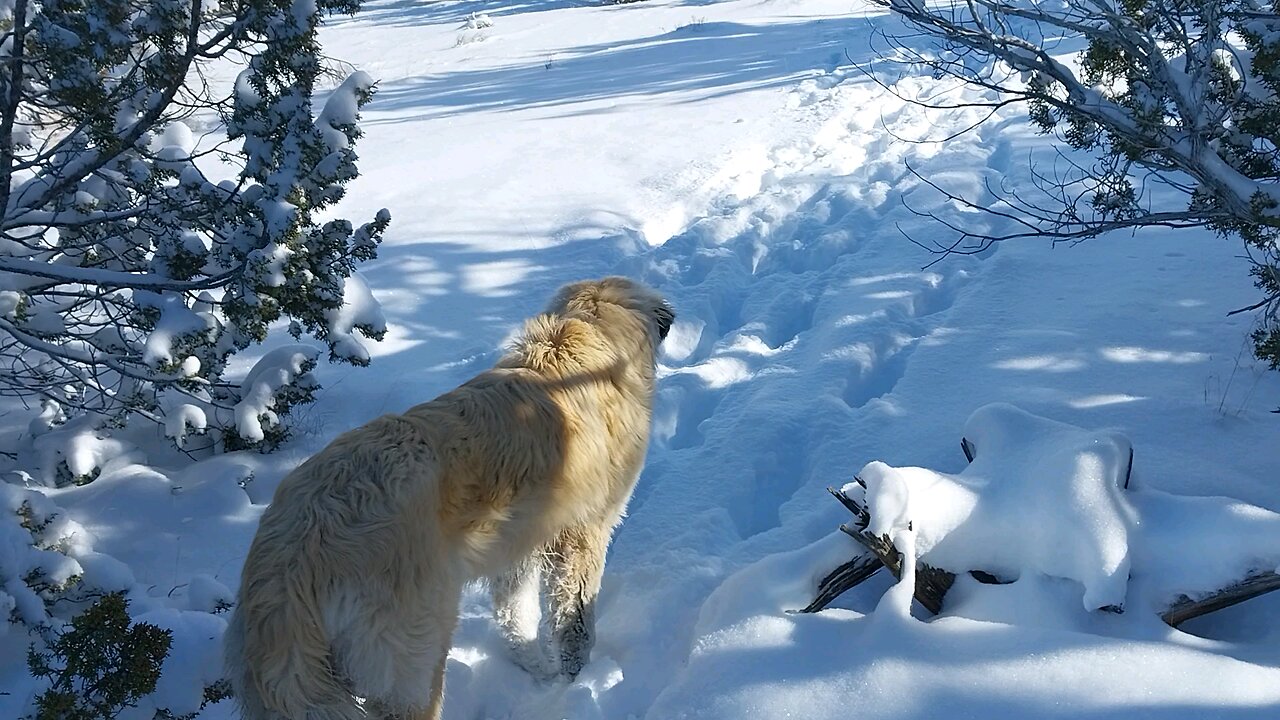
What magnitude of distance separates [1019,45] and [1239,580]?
2131mm

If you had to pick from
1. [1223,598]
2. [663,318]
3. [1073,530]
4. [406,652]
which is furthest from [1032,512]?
[406,652]

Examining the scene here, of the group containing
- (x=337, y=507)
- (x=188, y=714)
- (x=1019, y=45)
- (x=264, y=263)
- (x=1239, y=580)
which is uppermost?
(x=1019, y=45)

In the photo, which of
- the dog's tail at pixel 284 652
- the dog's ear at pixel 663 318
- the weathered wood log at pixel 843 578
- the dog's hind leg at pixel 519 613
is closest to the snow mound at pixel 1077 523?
the weathered wood log at pixel 843 578

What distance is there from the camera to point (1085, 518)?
9.61 feet

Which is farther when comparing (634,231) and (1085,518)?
(634,231)

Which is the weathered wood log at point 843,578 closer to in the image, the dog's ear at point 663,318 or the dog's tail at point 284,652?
the dog's ear at point 663,318

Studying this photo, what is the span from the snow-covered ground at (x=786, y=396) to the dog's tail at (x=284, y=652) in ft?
2.06

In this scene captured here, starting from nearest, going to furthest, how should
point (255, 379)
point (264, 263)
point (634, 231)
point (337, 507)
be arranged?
point (337, 507) < point (264, 263) < point (255, 379) < point (634, 231)

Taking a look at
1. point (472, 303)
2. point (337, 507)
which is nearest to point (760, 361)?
point (472, 303)

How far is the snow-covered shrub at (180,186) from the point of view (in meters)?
3.03

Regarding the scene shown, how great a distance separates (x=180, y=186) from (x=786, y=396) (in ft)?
10.9

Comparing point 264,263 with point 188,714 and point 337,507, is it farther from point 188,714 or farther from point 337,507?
point 188,714

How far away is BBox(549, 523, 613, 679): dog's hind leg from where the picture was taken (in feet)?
10.9

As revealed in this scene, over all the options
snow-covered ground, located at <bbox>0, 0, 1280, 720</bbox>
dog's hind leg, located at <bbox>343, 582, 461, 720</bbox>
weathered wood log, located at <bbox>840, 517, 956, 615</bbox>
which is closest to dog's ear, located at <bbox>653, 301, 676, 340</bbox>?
snow-covered ground, located at <bbox>0, 0, 1280, 720</bbox>
